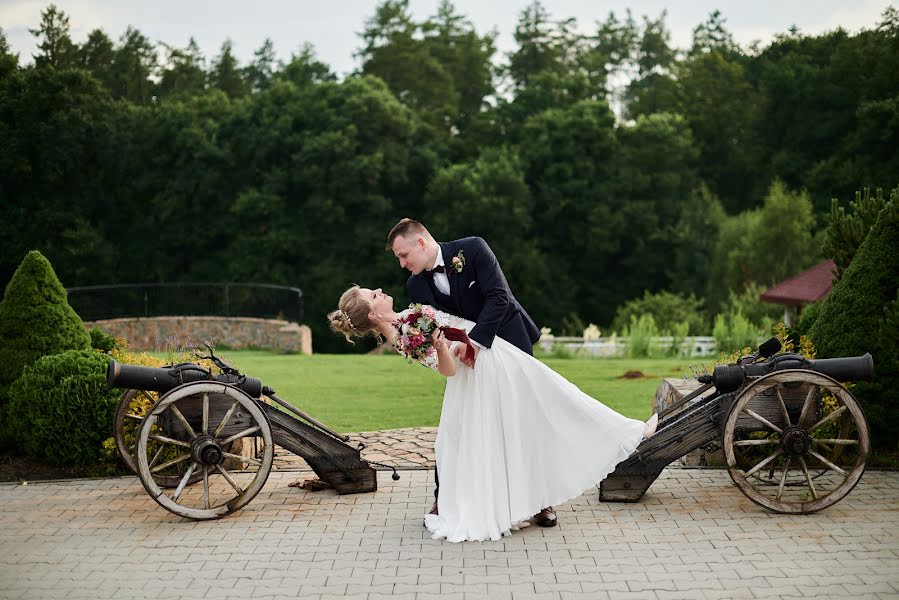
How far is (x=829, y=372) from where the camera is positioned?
659cm

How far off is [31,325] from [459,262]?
454 cm

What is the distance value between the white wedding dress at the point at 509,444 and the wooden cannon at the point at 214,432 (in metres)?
1.10

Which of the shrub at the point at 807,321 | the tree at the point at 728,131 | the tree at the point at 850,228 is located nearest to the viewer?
the shrub at the point at 807,321

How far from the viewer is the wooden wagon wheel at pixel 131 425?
7.48 m

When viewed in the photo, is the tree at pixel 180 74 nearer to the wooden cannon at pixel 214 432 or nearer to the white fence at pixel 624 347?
the white fence at pixel 624 347

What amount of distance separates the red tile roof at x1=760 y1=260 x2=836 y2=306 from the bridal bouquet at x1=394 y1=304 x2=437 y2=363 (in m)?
18.2

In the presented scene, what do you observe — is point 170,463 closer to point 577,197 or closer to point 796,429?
point 796,429

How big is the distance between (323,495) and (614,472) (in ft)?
6.92

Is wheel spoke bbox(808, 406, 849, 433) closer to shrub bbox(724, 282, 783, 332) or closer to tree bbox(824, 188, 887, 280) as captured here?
tree bbox(824, 188, 887, 280)

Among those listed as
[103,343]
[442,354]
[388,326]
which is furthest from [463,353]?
[103,343]

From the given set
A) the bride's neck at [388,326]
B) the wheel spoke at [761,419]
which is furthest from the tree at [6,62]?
the wheel spoke at [761,419]

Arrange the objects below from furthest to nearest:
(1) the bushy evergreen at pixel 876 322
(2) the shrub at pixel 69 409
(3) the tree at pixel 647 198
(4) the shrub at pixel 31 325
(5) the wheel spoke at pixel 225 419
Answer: (3) the tree at pixel 647 198, (4) the shrub at pixel 31 325, (2) the shrub at pixel 69 409, (1) the bushy evergreen at pixel 876 322, (5) the wheel spoke at pixel 225 419

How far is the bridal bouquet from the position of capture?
602cm

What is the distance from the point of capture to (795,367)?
654 cm
